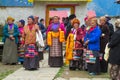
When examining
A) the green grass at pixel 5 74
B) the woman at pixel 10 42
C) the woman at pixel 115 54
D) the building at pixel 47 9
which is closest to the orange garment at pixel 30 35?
the green grass at pixel 5 74

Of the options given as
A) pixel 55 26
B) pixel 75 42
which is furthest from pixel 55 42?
pixel 75 42

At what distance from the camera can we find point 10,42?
1377 centimetres

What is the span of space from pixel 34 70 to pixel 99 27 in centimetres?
237

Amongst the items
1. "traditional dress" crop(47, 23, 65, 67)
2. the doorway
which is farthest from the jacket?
the doorway

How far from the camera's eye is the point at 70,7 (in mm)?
23156

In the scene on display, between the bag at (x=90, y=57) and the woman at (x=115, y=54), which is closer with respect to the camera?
the woman at (x=115, y=54)

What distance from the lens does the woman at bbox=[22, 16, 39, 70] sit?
12203 millimetres

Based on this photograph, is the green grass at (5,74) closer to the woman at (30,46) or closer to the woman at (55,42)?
the woman at (30,46)

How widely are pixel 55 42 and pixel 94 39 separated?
6.40ft

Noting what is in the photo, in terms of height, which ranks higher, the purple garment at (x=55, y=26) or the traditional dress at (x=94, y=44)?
the purple garment at (x=55, y=26)

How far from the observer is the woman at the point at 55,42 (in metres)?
12.8

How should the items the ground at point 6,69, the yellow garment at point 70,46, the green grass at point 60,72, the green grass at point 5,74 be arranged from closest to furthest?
the green grass at point 5,74, the green grass at point 60,72, the ground at point 6,69, the yellow garment at point 70,46

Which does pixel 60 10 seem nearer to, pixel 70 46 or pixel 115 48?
pixel 70 46

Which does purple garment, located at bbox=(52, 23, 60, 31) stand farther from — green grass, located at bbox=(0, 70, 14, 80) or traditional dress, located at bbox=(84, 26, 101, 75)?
green grass, located at bbox=(0, 70, 14, 80)
